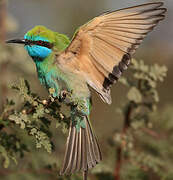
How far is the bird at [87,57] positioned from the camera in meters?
2.43

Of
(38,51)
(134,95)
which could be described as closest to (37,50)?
(38,51)

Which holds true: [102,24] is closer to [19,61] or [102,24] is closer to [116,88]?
[19,61]

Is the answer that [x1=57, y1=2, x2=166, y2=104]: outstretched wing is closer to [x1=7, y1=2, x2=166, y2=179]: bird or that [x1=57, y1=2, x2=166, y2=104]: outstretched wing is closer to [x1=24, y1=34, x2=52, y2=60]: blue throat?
[x1=7, y1=2, x2=166, y2=179]: bird

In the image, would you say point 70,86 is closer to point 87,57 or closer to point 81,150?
point 87,57

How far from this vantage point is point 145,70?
2.58m

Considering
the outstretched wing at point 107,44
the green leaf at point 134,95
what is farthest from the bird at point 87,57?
the green leaf at point 134,95

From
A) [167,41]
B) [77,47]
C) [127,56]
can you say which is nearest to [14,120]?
[77,47]

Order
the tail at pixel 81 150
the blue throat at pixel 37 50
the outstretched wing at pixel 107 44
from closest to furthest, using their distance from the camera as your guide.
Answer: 1. the outstretched wing at pixel 107 44
2. the tail at pixel 81 150
3. the blue throat at pixel 37 50

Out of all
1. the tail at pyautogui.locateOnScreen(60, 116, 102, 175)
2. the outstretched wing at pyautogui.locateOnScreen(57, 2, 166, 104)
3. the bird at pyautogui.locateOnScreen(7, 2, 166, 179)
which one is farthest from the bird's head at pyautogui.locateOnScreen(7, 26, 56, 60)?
the tail at pyautogui.locateOnScreen(60, 116, 102, 175)

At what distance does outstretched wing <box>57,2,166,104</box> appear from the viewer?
2.41 metres

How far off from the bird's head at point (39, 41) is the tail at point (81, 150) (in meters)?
0.54

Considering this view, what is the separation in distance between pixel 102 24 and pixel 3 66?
1.21 meters

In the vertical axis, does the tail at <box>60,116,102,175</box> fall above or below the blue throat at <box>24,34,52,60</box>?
below

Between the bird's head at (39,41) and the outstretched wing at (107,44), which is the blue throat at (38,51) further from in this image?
the outstretched wing at (107,44)
